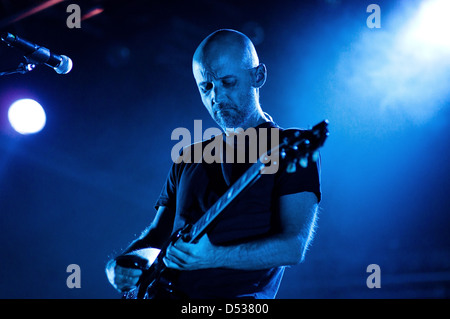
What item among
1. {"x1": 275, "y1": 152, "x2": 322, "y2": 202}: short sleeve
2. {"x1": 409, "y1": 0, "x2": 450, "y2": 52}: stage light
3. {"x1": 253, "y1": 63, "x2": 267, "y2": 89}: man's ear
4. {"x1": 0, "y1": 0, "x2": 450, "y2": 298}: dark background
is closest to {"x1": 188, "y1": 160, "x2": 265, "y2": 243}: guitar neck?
{"x1": 275, "y1": 152, "x2": 322, "y2": 202}: short sleeve

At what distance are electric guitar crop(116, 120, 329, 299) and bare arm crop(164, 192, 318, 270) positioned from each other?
13 centimetres

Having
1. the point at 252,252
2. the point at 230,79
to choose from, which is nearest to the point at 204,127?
the point at 230,79

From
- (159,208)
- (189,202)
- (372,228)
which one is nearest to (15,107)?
(159,208)

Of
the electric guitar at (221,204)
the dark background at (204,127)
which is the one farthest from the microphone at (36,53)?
Result: the dark background at (204,127)

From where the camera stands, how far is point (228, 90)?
9.03 feet

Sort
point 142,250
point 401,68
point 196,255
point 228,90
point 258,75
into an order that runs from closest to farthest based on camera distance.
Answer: point 196,255 < point 142,250 < point 228,90 < point 258,75 < point 401,68

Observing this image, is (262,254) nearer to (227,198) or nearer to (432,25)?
(227,198)

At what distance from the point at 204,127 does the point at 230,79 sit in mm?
3700

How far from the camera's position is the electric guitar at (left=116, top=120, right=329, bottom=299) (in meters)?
2.01

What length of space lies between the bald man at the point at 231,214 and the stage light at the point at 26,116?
3.35m

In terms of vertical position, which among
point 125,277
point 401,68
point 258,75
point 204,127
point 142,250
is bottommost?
point 125,277

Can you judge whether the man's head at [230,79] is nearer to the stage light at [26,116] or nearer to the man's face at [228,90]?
the man's face at [228,90]

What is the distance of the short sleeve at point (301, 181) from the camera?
2262 millimetres

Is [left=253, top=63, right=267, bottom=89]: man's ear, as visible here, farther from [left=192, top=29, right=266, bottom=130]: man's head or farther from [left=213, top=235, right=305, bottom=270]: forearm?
[left=213, top=235, right=305, bottom=270]: forearm
